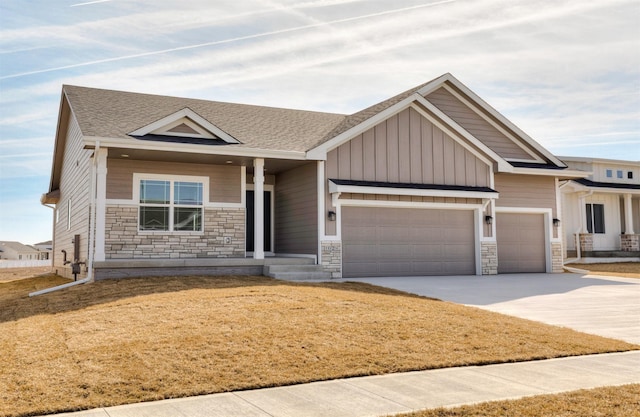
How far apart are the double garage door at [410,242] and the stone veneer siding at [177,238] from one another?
10.6ft

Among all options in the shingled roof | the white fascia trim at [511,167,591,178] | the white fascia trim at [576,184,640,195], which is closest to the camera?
the shingled roof

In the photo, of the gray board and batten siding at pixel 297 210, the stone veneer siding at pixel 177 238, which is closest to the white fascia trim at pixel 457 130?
the gray board and batten siding at pixel 297 210

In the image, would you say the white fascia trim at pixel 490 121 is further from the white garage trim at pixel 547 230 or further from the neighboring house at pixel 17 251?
the neighboring house at pixel 17 251

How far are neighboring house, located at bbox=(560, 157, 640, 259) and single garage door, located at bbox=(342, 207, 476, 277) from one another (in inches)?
431

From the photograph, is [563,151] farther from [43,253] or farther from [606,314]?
[43,253]

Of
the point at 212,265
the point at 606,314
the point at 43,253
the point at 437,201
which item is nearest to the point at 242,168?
the point at 212,265

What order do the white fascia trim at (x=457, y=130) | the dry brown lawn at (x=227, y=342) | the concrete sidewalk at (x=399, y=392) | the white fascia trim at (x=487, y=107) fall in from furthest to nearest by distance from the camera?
the white fascia trim at (x=487, y=107) → the white fascia trim at (x=457, y=130) → the dry brown lawn at (x=227, y=342) → the concrete sidewalk at (x=399, y=392)

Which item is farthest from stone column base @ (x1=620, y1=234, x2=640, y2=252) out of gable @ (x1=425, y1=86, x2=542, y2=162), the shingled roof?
the shingled roof

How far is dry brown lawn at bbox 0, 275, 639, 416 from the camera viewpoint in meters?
5.69

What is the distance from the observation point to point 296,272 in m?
14.8

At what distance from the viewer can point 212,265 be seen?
14430 millimetres

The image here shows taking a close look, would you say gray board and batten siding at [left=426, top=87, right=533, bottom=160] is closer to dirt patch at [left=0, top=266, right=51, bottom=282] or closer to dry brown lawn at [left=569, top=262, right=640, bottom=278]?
dry brown lawn at [left=569, top=262, right=640, bottom=278]

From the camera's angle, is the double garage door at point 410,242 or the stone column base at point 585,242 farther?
the stone column base at point 585,242

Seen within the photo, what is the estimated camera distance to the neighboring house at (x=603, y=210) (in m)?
26.6
